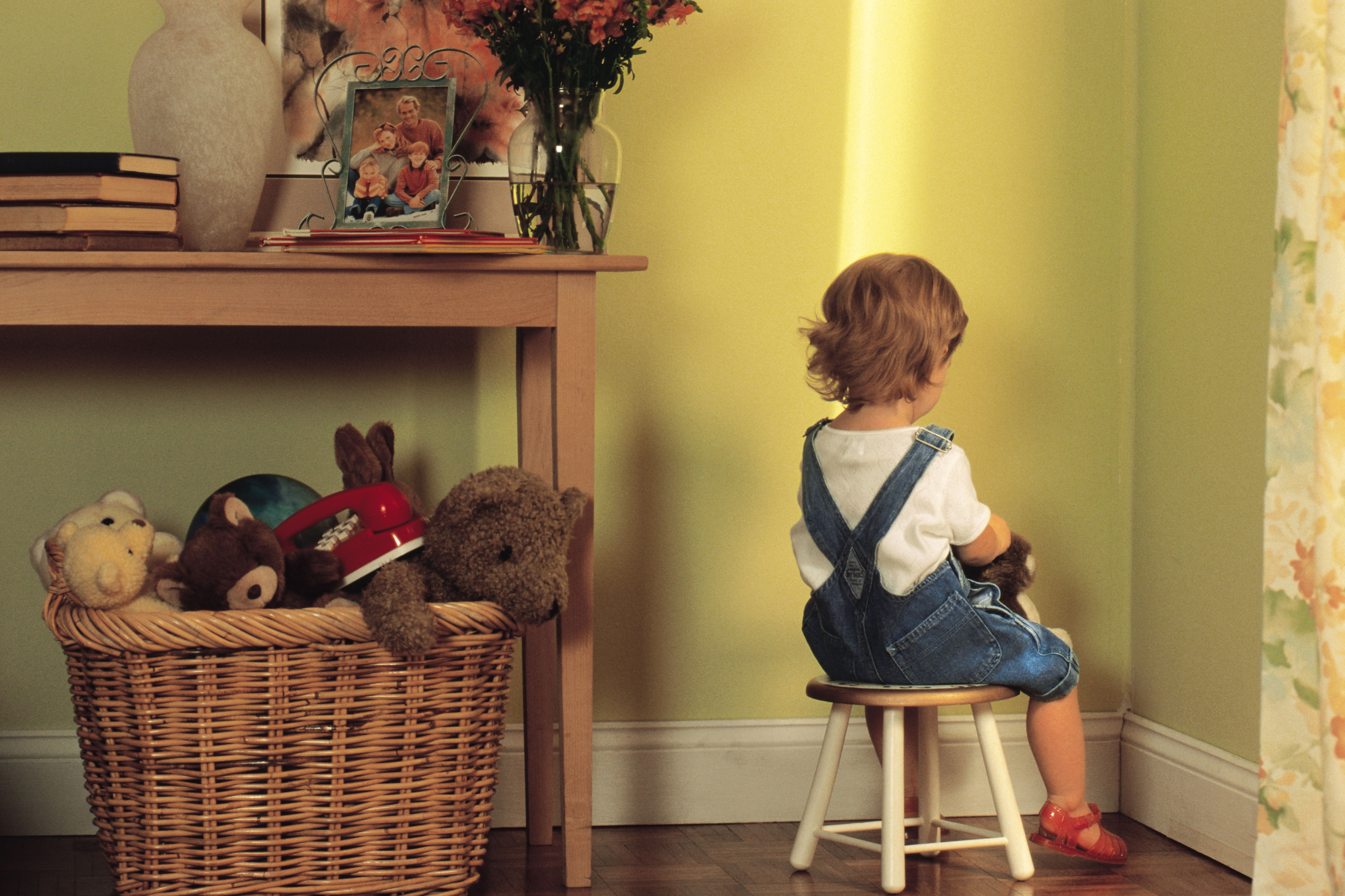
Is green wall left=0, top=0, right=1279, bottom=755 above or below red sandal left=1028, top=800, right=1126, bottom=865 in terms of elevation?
above

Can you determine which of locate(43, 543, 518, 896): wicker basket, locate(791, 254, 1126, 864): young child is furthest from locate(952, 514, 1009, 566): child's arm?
locate(43, 543, 518, 896): wicker basket

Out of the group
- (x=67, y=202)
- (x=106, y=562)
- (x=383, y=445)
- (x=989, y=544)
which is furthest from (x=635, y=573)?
(x=67, y=202)

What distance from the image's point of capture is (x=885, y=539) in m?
1.38

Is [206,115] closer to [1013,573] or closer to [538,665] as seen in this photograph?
[538,665]

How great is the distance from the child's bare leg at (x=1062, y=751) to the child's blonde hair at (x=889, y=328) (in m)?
0.42

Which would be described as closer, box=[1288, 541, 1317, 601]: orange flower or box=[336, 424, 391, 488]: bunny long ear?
box=[1288, 541, 1317, 601]: orange flower

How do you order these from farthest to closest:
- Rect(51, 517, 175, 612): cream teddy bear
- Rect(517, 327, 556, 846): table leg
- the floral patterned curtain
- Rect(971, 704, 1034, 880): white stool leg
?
Rect(517, 327, 556, 846): table leg
Rect(971, 704, 1034, 880): white stool leg
Rect(51, 517, 175, 612): cream teddy bear
the floral patterned curtain

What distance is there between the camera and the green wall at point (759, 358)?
1671mm

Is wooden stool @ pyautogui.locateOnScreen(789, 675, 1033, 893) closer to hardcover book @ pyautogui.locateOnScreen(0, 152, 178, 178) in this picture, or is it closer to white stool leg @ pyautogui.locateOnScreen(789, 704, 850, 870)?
white stool leg @ pyautogui.locateOnScreen(789, 704, 850, 870)

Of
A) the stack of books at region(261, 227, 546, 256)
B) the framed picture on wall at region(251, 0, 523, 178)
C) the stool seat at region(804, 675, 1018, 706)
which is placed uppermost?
the framed picture on wall at region(251, 0, 523, 178)

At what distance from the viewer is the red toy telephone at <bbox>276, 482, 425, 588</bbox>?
1310 mm

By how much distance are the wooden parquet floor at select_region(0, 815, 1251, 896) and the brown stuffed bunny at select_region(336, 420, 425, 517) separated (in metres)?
0.49

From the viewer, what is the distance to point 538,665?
1.63m

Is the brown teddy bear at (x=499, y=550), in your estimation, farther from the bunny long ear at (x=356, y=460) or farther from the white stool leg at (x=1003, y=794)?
the white stool leg at (x=1003, y=794)
